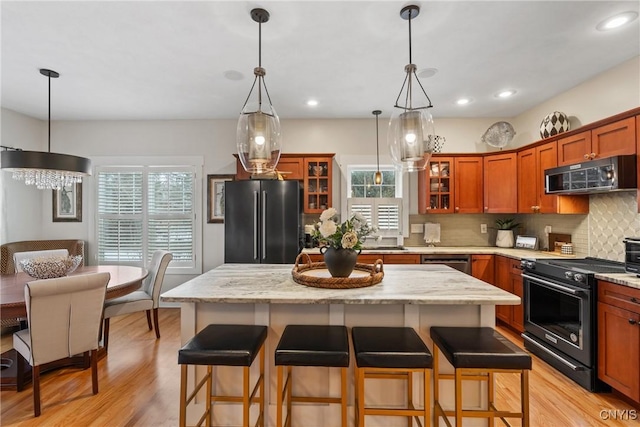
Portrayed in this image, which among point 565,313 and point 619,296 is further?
point 565,313

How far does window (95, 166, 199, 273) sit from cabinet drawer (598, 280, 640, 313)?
466cm

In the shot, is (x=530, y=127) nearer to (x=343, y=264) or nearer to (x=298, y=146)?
(x=298, y=146)

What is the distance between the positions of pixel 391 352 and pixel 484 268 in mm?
2917

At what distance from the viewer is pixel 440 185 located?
4426mm

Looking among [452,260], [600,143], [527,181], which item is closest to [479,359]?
[600,143]

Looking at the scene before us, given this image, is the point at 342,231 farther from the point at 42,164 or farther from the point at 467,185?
the point at 467,185

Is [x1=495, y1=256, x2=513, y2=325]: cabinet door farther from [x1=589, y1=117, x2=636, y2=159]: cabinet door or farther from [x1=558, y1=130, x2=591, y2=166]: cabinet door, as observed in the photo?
[x1=589, y1=117, x2=636, y2=159]: cabinet door

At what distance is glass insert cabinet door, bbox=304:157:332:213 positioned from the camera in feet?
14.4

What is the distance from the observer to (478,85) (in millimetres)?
3436

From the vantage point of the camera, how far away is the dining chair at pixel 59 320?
2.20 meters

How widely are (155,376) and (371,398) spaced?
1.91 m

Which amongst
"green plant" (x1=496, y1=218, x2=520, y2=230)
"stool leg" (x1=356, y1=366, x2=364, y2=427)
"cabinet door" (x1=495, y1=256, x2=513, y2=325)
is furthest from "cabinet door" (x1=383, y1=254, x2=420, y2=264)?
"stool leg" (x1=356, y1=366, x2=364, y2=427)

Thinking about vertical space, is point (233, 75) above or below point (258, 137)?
above

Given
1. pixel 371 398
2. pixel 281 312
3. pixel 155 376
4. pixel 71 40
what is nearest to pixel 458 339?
pixel 371 398
